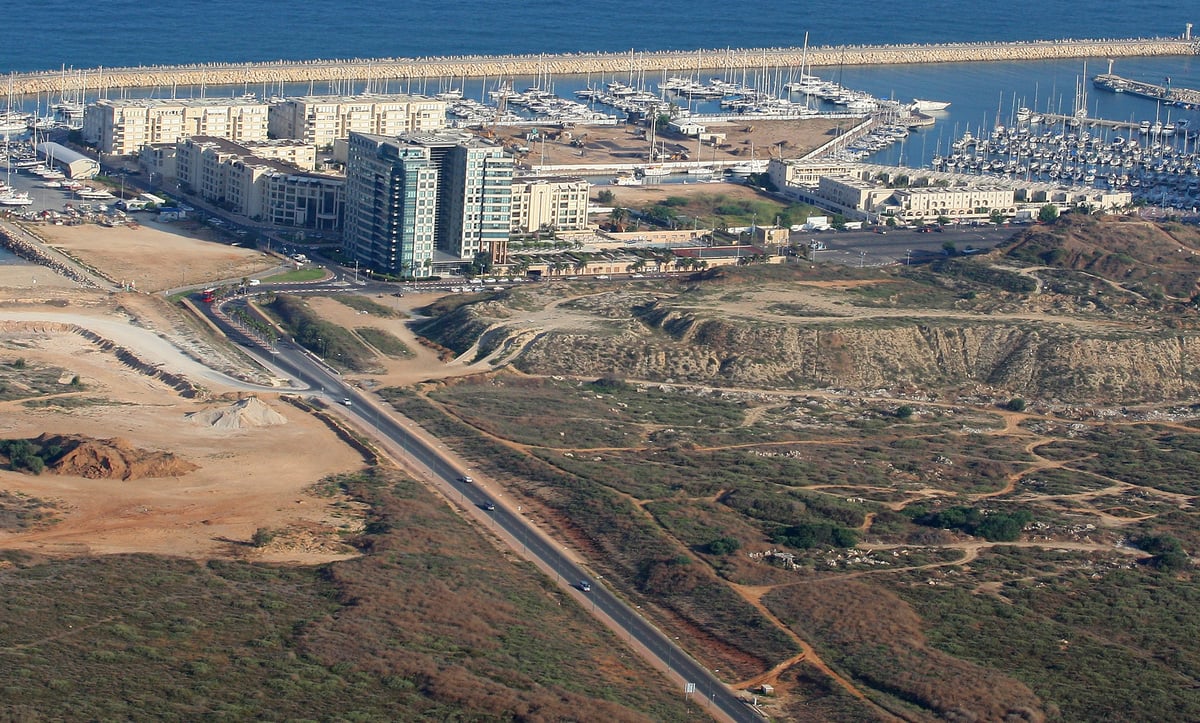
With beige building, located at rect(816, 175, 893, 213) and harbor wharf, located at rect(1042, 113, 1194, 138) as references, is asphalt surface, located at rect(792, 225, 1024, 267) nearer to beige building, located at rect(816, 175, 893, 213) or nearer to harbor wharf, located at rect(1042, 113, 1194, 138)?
beige building, located at rect(816, 175, 893, 213)

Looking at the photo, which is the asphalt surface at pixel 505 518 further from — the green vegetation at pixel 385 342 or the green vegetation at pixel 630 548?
the green vegetation at pixel 385 342

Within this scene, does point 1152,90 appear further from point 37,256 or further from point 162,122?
point 37,256

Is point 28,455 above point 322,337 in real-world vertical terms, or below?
below

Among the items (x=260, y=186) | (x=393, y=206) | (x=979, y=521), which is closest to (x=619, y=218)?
(x=393, y=206)

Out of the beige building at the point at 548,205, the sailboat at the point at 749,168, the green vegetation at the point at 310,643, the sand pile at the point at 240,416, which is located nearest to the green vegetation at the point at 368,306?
the beige building at the point at 548,205

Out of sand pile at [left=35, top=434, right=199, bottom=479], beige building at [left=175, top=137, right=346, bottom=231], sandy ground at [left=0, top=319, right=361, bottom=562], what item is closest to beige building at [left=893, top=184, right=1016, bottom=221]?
beige building at [left=175, top=137, right=346, bottom=231]
